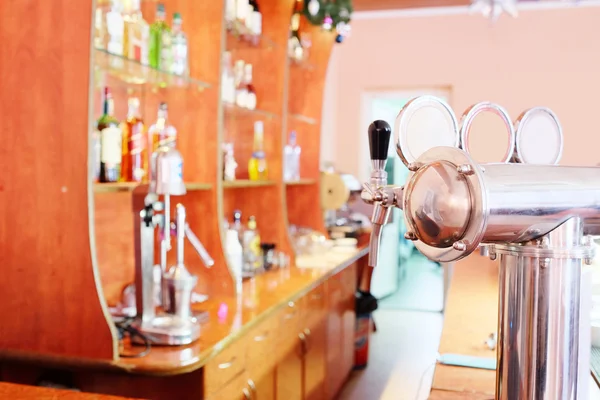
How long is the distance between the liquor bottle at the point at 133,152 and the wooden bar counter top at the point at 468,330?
1149 mm

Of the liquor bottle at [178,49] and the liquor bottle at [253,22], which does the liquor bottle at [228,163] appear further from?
the liquor bottle at [178,49]

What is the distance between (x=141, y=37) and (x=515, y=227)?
1829mm

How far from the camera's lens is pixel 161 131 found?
2357 mm

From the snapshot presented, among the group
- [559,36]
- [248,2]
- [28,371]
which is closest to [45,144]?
[28,371]

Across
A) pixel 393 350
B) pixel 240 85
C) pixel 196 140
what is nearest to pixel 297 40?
pixel 240 85

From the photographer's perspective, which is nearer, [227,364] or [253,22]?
[227,364]

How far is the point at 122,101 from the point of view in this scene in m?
2.38

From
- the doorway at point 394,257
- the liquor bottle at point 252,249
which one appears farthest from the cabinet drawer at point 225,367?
the doorway at point 394,257

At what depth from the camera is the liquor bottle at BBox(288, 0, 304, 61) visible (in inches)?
147

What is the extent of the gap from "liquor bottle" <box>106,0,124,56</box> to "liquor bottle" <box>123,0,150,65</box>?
53 millimetres

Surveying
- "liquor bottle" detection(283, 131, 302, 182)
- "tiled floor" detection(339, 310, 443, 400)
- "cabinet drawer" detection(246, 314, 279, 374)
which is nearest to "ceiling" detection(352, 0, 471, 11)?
"liquor bottle" detection(283, 131, 302, 182)

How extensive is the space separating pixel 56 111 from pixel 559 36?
4.60 meters

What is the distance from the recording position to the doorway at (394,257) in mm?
5625

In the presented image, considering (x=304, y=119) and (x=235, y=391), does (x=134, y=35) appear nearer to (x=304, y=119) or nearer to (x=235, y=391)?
(x=235, y=391)
